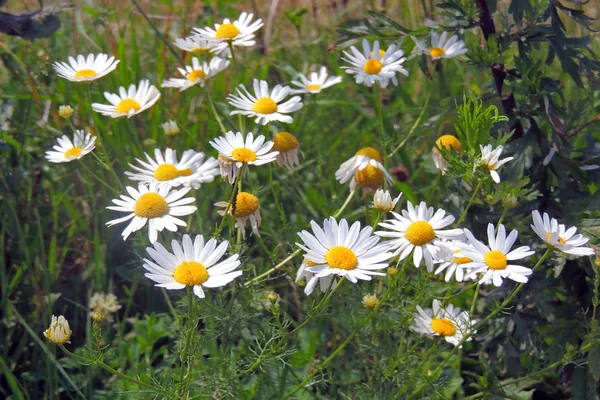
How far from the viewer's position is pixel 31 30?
2076 millimetres

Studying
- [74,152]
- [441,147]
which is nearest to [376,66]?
[441,147]

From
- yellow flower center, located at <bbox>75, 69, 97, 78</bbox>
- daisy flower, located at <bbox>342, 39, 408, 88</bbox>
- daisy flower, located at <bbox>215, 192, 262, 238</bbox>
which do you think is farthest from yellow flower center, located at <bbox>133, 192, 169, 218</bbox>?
daisy flower, located at <bbox>342, 39, 408, 88</bbox>

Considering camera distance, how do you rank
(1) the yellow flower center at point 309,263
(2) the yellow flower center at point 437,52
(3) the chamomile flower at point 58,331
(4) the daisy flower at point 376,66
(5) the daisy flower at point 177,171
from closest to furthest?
(3) the chamomile flower at point 58,331 < (1) the yellow flower center at point 309,263 < (5) the daisy flower at point 177,171 < (4) the daisy flower at point 376,66 < (2) the yellow flower center at point 437,52

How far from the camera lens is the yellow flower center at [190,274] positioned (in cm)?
123

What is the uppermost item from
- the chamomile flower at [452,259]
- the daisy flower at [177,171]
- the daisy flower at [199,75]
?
the daisy flower at [199,75]

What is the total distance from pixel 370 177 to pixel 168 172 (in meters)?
0.46

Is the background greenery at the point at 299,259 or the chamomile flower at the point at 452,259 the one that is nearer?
the chamomile flower at the point at 452,259

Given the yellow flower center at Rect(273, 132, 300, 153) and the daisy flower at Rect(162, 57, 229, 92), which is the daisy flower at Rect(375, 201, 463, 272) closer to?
the yellow flower center at Rect(273, 132, 300, 153)

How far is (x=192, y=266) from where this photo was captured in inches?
49.3

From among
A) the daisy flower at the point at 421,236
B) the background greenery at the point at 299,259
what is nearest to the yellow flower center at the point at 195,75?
the background greenery at the point at 299,259

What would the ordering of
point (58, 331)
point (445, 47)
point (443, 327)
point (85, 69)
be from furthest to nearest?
point (445, 47) → point (85, 69) → point (443, 327) → point (58, 331)

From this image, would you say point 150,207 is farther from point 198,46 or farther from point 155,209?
point 198,46

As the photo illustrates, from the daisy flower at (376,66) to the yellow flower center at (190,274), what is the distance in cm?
72

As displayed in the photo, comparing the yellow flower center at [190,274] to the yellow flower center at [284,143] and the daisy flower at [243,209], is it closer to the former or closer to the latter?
the daisy flower at [243,209]
